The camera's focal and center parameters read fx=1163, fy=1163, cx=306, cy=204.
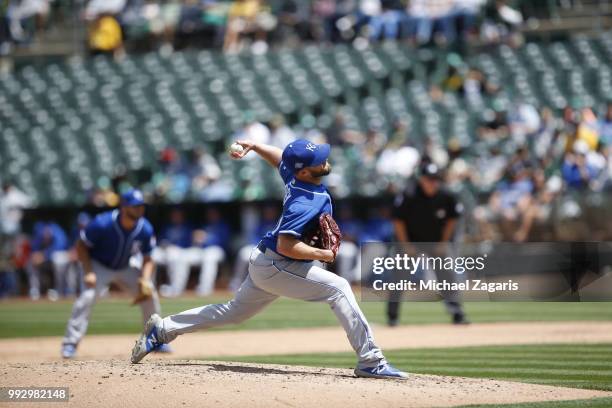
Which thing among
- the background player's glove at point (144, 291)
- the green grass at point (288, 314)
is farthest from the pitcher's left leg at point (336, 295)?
the green grass at point (288, 314)

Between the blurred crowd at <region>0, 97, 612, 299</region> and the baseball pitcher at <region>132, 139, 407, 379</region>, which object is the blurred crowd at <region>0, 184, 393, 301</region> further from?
the baseball pitcher at <region>132, 139, 407, 379</region>

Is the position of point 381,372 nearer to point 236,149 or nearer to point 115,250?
point 236,149

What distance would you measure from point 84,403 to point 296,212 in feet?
5.86

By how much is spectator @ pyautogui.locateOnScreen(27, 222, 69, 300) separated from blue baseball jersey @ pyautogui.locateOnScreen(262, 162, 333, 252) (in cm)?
1447

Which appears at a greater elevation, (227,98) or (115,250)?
(227,98)

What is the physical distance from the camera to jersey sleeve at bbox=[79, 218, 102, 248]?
426 inches

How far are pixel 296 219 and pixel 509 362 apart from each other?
3055 millimetres

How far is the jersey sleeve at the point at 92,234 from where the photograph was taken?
1083 centimetres

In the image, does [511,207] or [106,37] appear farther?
[106,37]

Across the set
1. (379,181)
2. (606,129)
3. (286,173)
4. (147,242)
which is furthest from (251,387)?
(379,181)

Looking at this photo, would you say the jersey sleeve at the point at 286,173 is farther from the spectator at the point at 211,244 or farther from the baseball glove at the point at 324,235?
the spectator at the point at 211,244

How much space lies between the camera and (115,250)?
431 inches

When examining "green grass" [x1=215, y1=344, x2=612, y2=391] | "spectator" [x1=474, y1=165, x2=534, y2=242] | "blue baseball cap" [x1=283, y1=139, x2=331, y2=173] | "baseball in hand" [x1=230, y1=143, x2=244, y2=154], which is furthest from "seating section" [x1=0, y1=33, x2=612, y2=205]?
"blue baseball cap" [x1=283, y1=139, x2=331, y2=173]

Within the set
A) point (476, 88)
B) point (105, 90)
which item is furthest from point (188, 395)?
point (105, 90)
